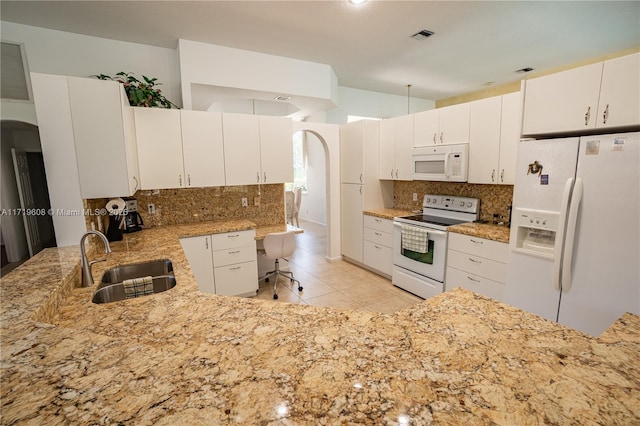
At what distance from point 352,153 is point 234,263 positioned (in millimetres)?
2375

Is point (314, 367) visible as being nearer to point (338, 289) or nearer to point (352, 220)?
point (338, 289)

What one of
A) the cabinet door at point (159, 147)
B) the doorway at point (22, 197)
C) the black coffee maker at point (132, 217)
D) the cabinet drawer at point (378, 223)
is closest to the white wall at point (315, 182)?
→ the cabinet drawer at point (378, 223)

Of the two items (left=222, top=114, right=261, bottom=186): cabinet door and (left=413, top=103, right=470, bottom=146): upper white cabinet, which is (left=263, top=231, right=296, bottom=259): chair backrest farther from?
(left=413, top=103, right=470, bottom=146): upper white cabinet

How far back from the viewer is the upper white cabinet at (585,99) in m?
1.82

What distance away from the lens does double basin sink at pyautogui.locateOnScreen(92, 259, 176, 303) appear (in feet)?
5.86

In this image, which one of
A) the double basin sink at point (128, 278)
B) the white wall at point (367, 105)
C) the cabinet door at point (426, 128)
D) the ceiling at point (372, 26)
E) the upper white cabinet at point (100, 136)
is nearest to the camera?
the double basin sink at point (128, 278)

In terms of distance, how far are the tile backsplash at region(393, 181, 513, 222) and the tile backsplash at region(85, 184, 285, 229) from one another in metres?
1.86

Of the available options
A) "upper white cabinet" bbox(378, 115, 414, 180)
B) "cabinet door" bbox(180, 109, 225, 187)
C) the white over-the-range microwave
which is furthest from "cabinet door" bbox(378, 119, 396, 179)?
"cabinet door" bbox(180, 109, 225, 187)

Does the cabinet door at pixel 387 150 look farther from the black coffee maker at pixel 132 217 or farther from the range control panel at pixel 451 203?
the black coffee maker at pixel 132 217

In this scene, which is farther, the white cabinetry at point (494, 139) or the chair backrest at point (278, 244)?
the chair backrest at point (278, 244)

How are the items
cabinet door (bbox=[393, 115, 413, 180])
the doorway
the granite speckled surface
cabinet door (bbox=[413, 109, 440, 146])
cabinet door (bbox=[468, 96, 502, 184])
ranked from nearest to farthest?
the doorway → the granite speckled surface → cabinet door (bbox=[468, 96, 502, 184]) → cabinet door (bbox=[413, 109, 440, 146]) → cabinet door (bbox=[393, 115, 413, 180])

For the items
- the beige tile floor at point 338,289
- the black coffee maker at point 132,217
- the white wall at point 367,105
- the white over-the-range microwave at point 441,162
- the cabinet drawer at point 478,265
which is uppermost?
the white wall at point 367,105

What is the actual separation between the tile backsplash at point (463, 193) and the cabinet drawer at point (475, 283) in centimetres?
82

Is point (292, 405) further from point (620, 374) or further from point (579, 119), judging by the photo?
point (579, 119)
